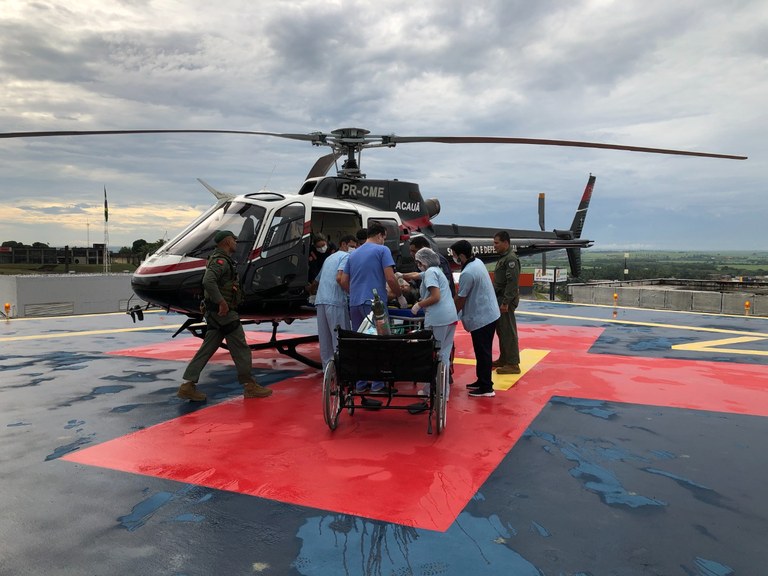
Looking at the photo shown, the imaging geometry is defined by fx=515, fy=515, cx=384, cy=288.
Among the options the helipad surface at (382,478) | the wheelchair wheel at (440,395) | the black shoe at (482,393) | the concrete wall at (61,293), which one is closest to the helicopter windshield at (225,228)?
the helipad surface at (382,478)

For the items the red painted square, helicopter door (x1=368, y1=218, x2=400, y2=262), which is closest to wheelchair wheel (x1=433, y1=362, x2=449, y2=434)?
the red painted square

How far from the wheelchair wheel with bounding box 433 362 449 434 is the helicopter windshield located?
3044 millimetres

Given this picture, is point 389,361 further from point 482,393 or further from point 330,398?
point 482,393

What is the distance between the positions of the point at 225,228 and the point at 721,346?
28.9ft

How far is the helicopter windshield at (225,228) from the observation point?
6.21 meters

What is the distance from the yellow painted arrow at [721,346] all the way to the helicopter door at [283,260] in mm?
6852

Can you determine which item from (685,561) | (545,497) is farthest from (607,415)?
(685,561)

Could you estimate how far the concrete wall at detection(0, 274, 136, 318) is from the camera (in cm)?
2320

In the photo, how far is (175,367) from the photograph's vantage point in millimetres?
7332

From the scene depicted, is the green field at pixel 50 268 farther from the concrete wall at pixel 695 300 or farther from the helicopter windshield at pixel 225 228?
the helicopter windshield at pixel 225 228

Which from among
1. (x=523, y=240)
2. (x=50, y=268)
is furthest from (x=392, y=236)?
(x=50, y=268)

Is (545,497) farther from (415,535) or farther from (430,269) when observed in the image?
(430,269)

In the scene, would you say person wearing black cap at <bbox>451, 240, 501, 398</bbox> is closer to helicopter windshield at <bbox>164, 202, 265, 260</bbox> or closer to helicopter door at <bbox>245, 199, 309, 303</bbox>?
helicopter door at <bbox>245, 199, 309, 303</bbox>

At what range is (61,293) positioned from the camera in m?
24.3
